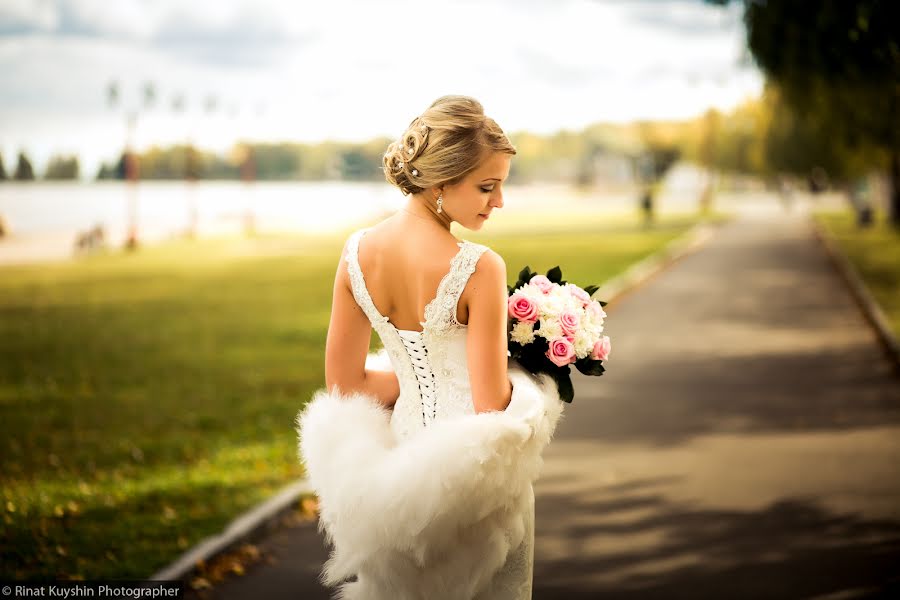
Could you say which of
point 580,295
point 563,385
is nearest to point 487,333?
point 563,385

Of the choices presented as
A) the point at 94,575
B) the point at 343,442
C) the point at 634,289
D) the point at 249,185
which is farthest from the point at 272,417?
the point at 249,185

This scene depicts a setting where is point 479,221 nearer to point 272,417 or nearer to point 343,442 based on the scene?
point 343,442

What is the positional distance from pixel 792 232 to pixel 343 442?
37364 mm

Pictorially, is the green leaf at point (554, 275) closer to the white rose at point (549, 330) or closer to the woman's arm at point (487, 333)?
the white rose at point (549, 330)

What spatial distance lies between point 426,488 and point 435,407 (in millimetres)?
396

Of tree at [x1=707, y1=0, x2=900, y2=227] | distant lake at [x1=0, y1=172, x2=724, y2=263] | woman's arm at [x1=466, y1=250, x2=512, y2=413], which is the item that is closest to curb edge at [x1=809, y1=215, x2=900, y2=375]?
tree at [x1=707, y1=0, x2=900, y2=227]

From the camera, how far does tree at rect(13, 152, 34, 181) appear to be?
21.7 metres

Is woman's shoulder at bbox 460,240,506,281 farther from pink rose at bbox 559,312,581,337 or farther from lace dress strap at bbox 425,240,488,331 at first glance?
pink rose at bbox 559,312,581,337

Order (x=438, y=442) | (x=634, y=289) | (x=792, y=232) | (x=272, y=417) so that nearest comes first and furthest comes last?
1. (x=438, y=442)
2. (x=272, y=417)
3. (x=634, y=289)
4. (x=792, y=232)

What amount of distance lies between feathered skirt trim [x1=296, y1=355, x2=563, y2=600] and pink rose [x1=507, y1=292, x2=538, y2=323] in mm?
163

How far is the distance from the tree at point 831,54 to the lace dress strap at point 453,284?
5.19 m

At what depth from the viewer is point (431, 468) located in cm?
248

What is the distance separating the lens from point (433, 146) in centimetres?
254

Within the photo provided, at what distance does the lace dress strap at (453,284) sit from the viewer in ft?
8.31
